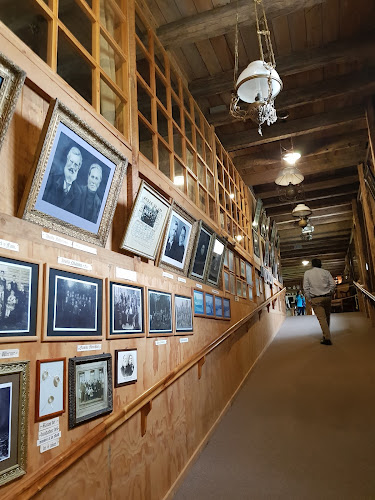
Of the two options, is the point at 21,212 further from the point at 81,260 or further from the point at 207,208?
the point at 207,208

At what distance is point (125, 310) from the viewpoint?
2559mm

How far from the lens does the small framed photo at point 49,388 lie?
5.69ft

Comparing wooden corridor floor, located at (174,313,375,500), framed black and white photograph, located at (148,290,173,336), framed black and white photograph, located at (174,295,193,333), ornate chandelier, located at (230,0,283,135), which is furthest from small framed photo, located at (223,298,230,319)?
ornate chandelier, located at (230,0,283,135)

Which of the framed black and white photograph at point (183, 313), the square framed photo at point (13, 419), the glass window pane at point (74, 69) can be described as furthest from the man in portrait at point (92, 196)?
the glass window pane at point (74, 69)

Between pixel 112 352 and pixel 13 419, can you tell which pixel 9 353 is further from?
pixel 112 352

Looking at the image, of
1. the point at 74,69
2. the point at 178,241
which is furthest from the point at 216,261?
the point at 74,69

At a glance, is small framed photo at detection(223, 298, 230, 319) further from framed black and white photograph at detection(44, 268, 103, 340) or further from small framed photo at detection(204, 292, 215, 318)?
framed black and white photograph at detection(44, 268, 103, 340)

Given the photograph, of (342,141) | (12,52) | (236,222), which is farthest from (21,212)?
(342,141)

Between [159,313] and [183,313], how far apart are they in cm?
54

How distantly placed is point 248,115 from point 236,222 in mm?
3286

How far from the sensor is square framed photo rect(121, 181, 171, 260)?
8.98 feet

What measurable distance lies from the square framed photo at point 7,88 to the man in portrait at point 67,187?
34cm

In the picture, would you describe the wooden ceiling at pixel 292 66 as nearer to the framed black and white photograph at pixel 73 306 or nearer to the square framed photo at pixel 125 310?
the square framed photo at pixel 125 310

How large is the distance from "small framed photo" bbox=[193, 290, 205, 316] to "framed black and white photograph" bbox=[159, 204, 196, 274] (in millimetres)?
332
